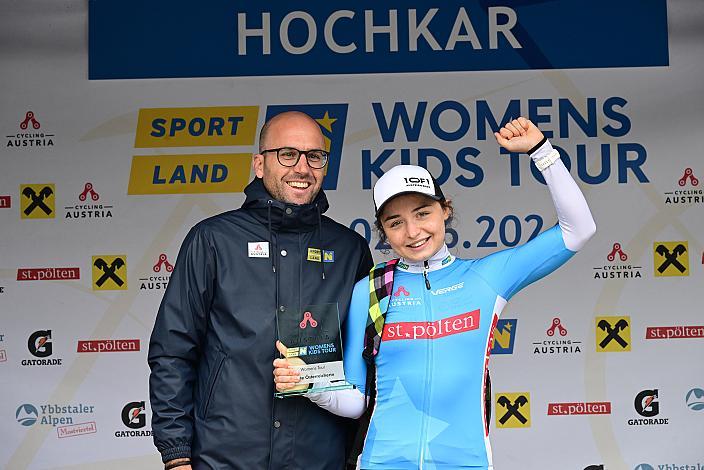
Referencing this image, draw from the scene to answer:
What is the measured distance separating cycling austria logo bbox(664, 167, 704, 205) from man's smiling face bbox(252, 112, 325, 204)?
213 cm

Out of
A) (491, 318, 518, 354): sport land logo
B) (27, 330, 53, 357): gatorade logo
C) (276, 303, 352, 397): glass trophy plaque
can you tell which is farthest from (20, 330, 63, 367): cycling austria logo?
(276, 303, 352, 397): glass trophy plaque

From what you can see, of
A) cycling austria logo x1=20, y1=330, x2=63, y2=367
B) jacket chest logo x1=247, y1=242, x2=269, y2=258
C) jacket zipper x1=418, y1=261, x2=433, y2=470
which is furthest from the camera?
cycling austria logo x1=20, y1=330, x2=63, y2=367

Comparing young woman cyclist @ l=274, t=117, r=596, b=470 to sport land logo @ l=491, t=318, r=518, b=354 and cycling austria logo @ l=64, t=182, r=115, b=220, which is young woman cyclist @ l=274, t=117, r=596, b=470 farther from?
cycling austria logo @ l=64, t=182, r=115, b=220

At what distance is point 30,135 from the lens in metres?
3.91

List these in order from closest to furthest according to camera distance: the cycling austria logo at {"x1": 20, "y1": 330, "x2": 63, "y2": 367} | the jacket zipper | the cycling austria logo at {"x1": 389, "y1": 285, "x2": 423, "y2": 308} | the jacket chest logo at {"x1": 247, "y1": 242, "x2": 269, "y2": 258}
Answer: the jacket zipper < the cycling austria logo at {"x1": 389, "y1": 285, "x2": 423, "y2": 308} < the jacket chest logo at {"x1": 247, "y1": 242, "x2": 269, "y2": 258} < the cycling austria logo at {"x1": 20, "y1": 330, "x2": 63, "y2": 367}

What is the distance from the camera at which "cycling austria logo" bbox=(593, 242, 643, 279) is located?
3920 mm

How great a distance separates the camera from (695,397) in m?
3.88

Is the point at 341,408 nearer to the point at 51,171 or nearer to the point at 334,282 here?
the point at 334,282

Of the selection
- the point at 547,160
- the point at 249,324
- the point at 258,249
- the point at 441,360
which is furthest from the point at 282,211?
the point at 547,160

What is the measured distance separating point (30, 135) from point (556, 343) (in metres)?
2.33

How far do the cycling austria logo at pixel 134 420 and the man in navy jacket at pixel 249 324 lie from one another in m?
1.74

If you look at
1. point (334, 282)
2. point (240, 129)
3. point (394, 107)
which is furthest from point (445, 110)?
point (334, 282)

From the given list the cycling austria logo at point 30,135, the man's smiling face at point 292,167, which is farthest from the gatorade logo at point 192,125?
the man's smiling face at point 292,167

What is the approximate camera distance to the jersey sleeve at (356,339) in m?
2.16
